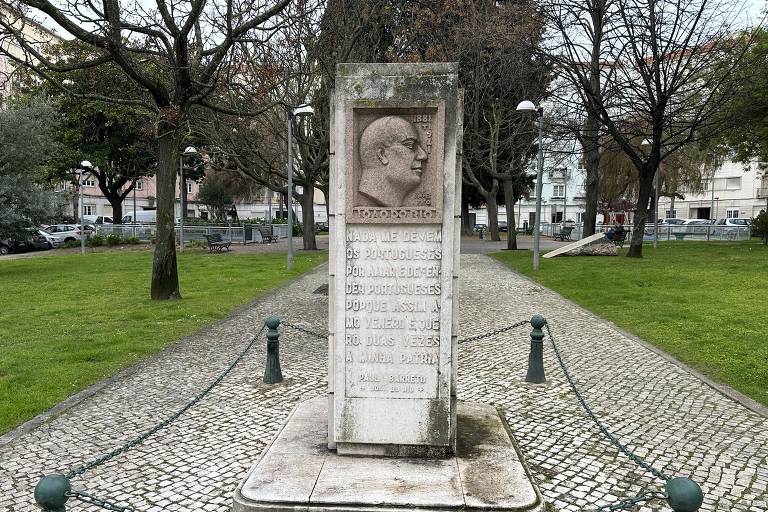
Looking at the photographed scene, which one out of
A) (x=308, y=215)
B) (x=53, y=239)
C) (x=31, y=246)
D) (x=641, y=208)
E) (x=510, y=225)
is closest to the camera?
(x=641, y=208)

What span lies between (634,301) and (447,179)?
10.8 m

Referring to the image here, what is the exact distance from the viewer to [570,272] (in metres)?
19.1

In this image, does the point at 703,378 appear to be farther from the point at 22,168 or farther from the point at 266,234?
the point at 266,234

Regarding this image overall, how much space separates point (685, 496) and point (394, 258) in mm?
2382

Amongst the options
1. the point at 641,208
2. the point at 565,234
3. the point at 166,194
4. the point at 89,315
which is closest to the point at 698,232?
the point at 565,234

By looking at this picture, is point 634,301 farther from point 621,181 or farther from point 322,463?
point 621,181

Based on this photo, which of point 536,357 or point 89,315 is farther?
point 89,315

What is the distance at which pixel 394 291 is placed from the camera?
171 inches

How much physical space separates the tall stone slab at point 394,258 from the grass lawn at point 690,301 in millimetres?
4607

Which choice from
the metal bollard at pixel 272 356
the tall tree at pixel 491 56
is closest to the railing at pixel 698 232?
the tall tree at pixel 491 56

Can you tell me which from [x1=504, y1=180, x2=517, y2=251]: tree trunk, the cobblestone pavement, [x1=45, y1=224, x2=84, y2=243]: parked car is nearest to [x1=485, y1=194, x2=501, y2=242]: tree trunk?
[x1=504, y1=180, x2=517, y2=251]: tree trunk

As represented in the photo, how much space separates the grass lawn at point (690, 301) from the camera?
8.21 m

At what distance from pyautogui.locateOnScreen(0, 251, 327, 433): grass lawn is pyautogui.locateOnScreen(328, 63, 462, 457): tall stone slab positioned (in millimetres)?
3770

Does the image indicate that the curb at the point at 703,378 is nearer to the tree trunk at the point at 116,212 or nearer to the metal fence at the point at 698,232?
the metal fence at the point at 698,232
